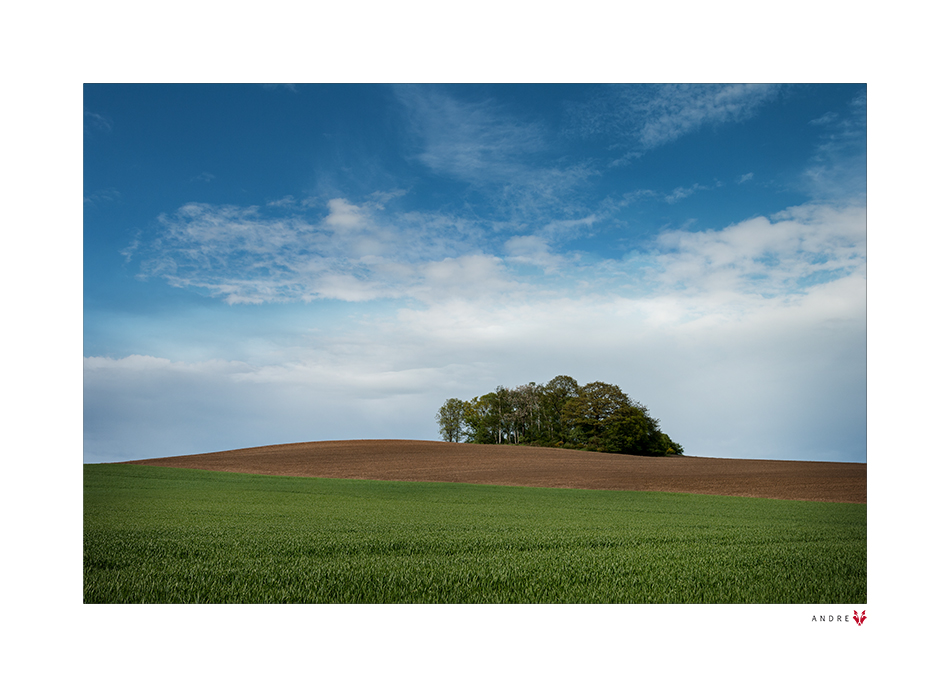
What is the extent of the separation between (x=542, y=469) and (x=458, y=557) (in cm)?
2629

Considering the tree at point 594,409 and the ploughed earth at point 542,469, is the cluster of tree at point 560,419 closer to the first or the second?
the tree at point 594,409

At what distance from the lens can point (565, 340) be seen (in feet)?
47.4

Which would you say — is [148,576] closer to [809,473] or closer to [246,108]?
[246,108]

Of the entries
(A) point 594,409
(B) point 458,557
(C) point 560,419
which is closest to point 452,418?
(C) point 560,419

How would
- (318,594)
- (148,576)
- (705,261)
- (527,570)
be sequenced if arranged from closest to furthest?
(318,594), (148,576), (527,570), (705,261)

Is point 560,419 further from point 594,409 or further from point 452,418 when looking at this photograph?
point 452,418

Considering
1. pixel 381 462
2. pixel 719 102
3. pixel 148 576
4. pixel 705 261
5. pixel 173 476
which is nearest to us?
pixel 148 576

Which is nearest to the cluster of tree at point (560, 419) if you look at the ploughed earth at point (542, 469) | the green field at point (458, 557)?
the ploughed earth at point (542, 469)

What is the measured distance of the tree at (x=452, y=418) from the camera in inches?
1817

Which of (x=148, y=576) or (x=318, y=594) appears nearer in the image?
(x=318, y=594)

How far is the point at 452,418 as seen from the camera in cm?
4622

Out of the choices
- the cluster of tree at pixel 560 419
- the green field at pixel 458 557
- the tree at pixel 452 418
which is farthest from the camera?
the tree at pixel 452 418

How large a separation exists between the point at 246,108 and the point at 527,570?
28.5 feet
